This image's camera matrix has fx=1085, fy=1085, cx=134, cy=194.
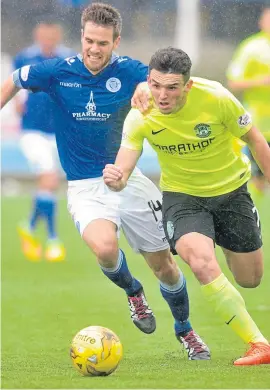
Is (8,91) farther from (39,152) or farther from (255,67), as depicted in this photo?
(255,67)

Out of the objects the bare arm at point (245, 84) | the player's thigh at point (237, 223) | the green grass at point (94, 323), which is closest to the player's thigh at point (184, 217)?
the player's thigh at point (237, 223)

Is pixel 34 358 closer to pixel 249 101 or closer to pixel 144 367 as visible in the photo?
pixel 144 367

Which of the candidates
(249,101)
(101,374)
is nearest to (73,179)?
(101,374)

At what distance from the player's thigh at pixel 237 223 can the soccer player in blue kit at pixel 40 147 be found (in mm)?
5655

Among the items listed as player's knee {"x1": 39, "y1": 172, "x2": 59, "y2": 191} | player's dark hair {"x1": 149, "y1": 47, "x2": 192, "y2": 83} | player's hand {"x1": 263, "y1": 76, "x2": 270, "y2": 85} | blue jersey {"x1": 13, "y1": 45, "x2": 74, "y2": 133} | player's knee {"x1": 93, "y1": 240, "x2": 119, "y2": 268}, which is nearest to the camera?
player's dark hair {"x1": 149, "y1": 47, "x2": 192, "y2": 83}

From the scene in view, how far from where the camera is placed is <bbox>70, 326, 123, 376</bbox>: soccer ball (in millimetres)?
6508

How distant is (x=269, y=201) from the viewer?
19.3 m

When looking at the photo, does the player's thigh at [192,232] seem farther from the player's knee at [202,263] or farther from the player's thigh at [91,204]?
the player's thigh at [91,204]

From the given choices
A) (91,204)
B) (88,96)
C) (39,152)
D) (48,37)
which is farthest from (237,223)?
(39,152)

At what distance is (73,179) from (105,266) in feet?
2.40

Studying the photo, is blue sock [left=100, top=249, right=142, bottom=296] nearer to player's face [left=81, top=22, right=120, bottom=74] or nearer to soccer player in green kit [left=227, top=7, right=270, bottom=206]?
player's face [left=81, top=22, right=120, bottom=74]

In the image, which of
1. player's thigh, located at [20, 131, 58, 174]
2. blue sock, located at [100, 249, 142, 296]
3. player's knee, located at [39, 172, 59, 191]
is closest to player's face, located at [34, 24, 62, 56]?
Result: player's thigh, located at [20, 131, 58, 174]

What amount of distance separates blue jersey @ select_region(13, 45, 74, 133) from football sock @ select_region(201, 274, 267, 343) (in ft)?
20.8

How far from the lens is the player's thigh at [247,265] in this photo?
7.48 m
